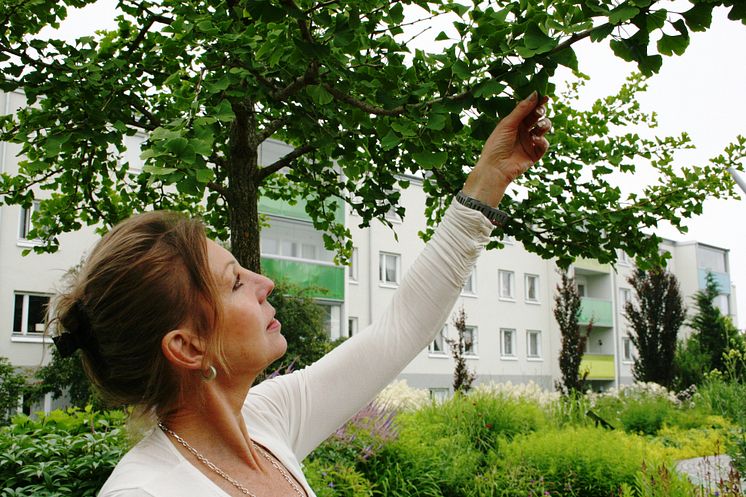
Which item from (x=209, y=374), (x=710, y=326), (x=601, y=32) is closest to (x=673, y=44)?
(x=601, y=32)

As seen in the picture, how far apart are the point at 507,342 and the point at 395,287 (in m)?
8.36

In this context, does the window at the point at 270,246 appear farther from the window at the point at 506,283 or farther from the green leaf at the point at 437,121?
the green leaf at the point at 437,121

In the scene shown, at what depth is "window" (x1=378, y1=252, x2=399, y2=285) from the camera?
26266mm

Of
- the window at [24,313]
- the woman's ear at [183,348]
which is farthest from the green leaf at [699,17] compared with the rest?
the window at [24,313]

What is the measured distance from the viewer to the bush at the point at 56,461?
12.3 feet

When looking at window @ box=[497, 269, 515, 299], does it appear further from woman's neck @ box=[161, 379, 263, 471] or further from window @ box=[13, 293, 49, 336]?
woman's neck @ box=[161, 379, 263, 471]

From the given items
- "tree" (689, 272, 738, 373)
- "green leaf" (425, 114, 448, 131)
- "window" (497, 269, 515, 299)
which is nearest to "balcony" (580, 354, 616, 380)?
"window" (497, 269, 515, 299)

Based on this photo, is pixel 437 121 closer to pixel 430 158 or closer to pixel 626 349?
pixel 430 158

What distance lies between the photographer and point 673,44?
5.30ft

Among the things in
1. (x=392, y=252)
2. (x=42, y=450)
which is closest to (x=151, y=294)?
(x=42, y=450)

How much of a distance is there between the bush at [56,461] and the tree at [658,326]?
18826mm

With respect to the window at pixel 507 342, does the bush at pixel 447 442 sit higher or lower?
lower

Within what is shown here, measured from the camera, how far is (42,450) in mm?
4000

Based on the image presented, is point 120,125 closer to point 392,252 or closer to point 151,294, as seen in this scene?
point 151,294
